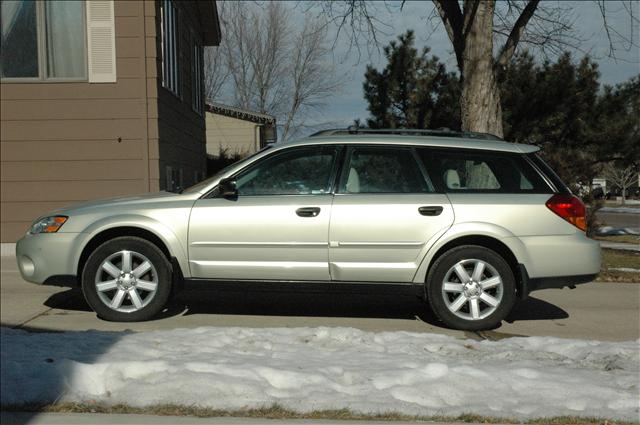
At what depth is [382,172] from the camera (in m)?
6.27

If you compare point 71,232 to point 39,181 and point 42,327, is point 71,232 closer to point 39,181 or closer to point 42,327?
point 42,327

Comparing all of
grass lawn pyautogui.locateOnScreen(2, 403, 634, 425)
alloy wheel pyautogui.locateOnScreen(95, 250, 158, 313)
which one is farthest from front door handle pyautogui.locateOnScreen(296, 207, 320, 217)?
grass lawn pyautogui.locateOnScreen(2, 403, 634, 425)

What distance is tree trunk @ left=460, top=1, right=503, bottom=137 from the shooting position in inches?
460

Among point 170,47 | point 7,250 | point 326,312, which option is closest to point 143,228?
point 326,312

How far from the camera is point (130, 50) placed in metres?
11.7

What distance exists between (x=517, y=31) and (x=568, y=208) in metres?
7.69

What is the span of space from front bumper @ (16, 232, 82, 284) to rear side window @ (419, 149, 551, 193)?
329 cm

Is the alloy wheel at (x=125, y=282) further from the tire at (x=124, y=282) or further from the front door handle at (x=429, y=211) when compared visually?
the front door handle at (x=429, y=211)

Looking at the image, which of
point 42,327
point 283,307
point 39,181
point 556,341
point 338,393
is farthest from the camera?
point 39,181

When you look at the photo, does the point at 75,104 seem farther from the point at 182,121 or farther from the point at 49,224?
the point at 49,224

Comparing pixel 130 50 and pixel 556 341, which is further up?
pixel 130 50

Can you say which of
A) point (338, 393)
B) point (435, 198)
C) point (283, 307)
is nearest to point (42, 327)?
point (283, 307)

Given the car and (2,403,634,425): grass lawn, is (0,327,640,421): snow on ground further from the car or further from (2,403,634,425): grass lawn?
the car

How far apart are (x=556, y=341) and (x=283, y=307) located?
278 cm
